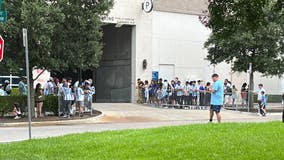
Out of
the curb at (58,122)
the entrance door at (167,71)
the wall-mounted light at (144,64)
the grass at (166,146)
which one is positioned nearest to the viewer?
the grass at (166,146)

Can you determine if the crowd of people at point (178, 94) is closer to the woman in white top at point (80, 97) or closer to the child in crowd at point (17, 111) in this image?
the woman in white top at point (80, 97)

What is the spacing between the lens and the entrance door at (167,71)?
3568cm

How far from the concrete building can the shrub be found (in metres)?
10.2

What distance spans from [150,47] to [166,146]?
25934 mm

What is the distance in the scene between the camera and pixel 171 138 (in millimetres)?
9898

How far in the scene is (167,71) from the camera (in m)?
36.0

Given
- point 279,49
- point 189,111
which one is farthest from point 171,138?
point 279,49

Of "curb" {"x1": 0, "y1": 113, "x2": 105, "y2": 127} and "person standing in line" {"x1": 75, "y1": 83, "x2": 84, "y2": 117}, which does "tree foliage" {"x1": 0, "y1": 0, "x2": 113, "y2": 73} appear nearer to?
"person standing in line" {"x1": 75, "y1": 83, "x2": 84, "y2": 117}

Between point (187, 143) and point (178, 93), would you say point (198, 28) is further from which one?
point (187, 143)

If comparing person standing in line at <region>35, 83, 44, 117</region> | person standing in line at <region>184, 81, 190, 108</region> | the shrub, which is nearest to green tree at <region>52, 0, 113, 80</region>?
person standing in line at <region>35, 83, 44, 117</region>

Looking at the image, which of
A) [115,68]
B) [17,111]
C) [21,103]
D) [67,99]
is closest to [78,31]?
[67,99]

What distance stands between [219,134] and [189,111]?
17.5 metres

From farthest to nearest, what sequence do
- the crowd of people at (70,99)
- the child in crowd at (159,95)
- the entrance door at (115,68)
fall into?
the entrance door at (115,68) < the child in crowd at (159,95) < the crowd of people at (70,99)

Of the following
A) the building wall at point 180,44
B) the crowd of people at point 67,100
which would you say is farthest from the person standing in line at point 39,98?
the building wall at point 180,44
